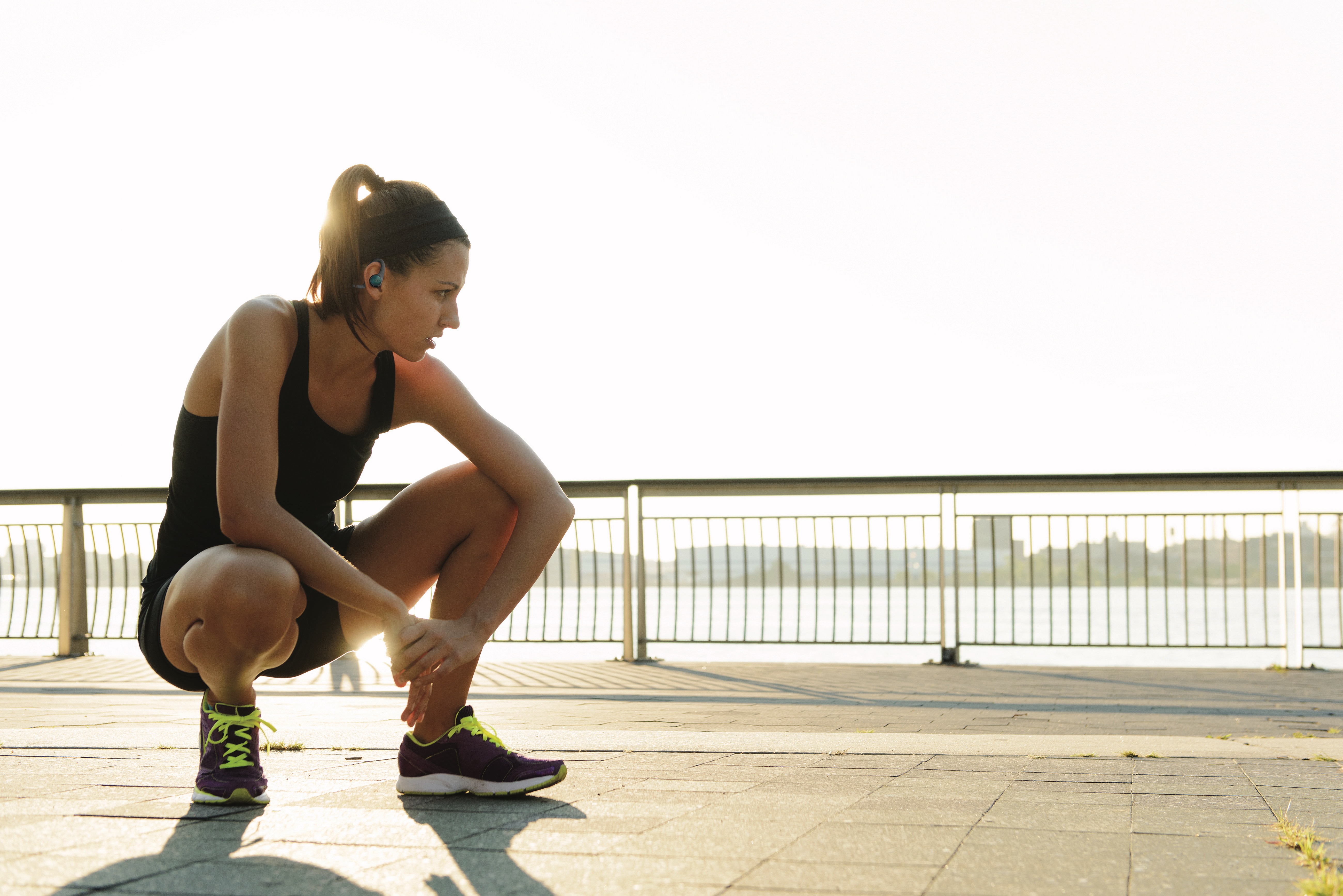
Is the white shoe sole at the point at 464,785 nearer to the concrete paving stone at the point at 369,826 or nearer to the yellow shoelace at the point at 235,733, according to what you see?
the concrete paving stone at the point at 369,826

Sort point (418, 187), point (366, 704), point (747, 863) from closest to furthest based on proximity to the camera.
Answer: point (747, 863) → point (418, 187) → point (366, 704)

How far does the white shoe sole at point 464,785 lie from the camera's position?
224cm

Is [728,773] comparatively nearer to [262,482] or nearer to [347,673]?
[262,482]

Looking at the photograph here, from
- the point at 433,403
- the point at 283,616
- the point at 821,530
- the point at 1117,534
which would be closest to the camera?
the point at 283,616

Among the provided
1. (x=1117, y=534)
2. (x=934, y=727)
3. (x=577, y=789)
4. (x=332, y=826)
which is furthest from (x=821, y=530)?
(x=332, y=826)

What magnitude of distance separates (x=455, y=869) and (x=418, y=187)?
1324mm

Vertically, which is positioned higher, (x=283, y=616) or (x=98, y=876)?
(x=283, y=616)

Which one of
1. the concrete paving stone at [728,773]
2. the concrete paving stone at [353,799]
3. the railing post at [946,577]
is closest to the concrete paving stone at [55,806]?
the concrete paving stone at [353,799]

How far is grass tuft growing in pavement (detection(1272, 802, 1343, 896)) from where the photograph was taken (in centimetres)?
138

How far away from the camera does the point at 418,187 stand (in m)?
2.21

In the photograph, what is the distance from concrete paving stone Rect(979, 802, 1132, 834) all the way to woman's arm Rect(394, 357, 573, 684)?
100cm

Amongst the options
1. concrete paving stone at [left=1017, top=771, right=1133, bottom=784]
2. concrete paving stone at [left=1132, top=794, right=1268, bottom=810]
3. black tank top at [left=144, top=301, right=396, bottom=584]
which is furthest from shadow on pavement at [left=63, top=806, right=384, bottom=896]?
concrete paving stone at [left=1017, top=771, right=1133, bottom=784]

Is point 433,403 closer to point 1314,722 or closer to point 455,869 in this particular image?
point 455,869

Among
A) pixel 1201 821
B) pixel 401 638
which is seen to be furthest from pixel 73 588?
pixel 1201 821
